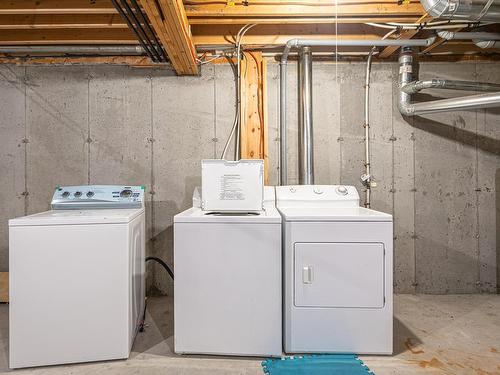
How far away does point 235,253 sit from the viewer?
186cm

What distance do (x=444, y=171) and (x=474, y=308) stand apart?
125cm

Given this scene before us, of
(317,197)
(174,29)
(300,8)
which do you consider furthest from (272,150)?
(174,29)

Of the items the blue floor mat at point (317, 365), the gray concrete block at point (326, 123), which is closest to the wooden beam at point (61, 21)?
the gray concrete block at point (326, 123)

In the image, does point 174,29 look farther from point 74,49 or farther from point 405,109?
point 405,109

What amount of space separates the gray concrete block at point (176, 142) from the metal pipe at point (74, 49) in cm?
32

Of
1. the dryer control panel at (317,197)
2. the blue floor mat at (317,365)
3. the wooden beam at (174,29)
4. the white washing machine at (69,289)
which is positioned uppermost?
the wooden beam at (174,29)

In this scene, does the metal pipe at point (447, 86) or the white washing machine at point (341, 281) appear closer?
the white washing machine at point (341, 281)

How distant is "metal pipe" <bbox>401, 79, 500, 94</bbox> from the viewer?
2627 mm

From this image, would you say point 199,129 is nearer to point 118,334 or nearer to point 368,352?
point 118,334

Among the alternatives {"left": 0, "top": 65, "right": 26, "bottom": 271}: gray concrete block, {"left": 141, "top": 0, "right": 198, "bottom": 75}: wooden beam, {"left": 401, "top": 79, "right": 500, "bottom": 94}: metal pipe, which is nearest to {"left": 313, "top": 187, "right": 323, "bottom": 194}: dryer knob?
{"left": 401, "top": 79, "right": 500, "bottom": 94}: metal pipe

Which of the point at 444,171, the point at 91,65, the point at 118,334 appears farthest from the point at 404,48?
the point at 118,334

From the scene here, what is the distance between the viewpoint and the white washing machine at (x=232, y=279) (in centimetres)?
186

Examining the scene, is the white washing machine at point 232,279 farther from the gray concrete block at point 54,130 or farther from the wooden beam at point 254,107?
the gray concrete block at point 54,130

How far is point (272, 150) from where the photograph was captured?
2.97m
